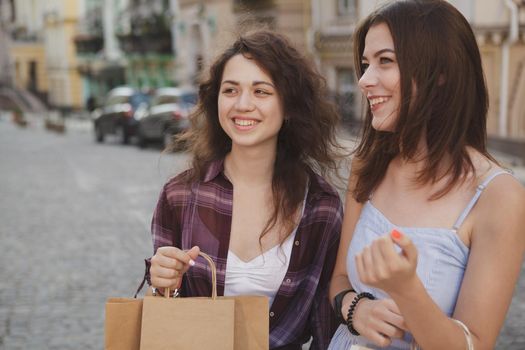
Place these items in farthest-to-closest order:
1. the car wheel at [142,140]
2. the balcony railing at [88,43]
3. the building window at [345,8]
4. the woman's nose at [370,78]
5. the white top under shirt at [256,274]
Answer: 1. the balcony railing at [88,43]
2. the building window at [345,8]
3. the car wheel at [142,140]
4. the white top under shirt at [256,274]
5. the woman's nose at [370,78]

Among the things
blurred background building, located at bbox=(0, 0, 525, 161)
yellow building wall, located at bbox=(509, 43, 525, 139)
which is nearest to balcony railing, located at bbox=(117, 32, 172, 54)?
blurred background building, located at bbox=(0, 0, 525, 161)

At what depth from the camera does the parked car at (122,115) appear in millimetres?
21417

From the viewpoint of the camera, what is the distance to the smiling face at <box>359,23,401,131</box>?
202cm

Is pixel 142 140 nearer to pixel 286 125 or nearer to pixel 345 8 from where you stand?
pixel 345 8

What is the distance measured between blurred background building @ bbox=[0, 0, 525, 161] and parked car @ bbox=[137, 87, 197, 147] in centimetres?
240

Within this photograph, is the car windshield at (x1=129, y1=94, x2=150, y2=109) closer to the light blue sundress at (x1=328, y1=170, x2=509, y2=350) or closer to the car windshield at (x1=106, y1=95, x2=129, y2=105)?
the car windshield at (x1=106, y1=95, x2=129, y2=105)

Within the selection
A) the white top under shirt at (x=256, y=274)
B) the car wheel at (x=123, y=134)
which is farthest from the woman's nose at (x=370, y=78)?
the car wheel at (x=123, y=134)

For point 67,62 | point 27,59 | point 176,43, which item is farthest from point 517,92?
point 27,59

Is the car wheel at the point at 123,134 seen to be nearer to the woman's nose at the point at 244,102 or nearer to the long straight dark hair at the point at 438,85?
the woman's nose at the point at 244,102

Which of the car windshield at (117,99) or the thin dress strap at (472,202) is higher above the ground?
the thin dress strap at (472,202)

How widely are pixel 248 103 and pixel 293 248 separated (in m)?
0.52

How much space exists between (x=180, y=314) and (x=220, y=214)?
0.64 metres

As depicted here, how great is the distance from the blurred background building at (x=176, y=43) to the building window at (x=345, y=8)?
0.11 ft

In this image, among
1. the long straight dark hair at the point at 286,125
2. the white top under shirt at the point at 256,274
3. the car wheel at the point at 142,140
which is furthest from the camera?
the car wheel at the point at 142,140
